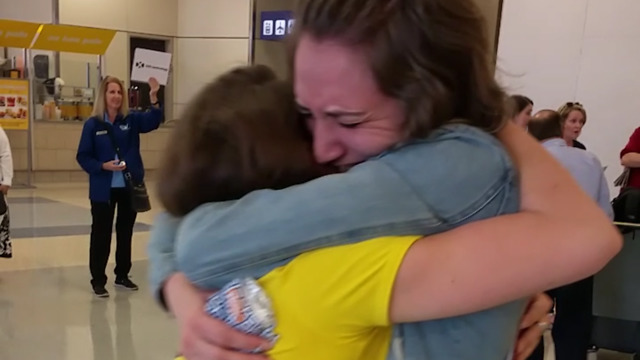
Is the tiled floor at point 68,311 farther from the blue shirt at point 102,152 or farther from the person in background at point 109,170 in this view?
the blue shirt at point 102,152

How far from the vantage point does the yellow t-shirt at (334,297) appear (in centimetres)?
63

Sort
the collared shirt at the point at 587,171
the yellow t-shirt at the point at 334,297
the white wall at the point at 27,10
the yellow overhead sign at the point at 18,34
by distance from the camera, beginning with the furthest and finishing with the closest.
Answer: the white wall at the point at 27,10, the yellow overhead sign at the point at 18,34, the collared shirt at the point at 587,171, the yellow t-shirt at the point at 334,297

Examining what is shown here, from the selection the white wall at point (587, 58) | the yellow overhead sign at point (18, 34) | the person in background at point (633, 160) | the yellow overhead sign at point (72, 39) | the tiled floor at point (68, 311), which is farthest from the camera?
the yellow overhead sign at point (72, 39)

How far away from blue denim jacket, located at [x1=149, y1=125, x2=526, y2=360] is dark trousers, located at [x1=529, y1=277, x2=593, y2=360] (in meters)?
2.90

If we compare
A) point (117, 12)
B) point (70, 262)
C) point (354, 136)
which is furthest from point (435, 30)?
point (117, 12)

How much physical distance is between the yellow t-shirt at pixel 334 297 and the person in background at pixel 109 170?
4332 millimetres

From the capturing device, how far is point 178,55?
12703 mm

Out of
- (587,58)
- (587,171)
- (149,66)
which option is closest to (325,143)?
(587,171)

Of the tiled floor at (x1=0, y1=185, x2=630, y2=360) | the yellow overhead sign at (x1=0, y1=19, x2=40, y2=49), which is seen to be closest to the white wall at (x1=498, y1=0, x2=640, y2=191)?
the tiled floor at (x1=0, y1=185, x2=630, y2=360)

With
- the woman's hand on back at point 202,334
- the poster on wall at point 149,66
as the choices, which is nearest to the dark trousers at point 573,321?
the woman's hand on back at point 202,334

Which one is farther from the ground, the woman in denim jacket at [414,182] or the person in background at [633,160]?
the woman in denim jacket at [414,182]

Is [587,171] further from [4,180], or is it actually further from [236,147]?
[4,180]

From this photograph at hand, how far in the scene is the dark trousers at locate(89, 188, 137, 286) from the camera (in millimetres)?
4816

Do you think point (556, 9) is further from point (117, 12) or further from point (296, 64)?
point (117, 12)
